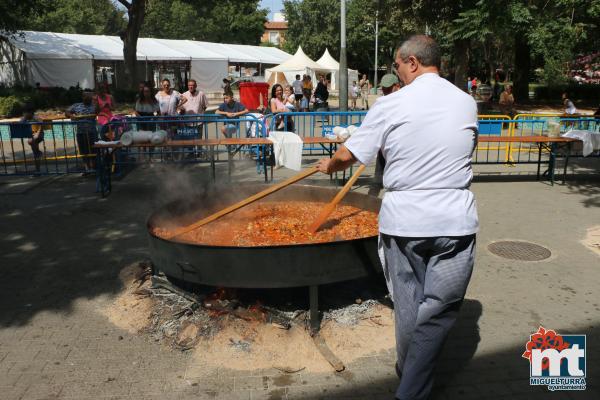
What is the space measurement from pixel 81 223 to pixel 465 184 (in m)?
6.25

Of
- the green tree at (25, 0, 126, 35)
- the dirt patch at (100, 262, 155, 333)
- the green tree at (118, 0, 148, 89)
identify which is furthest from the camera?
the green tree at (25, 0, 126, 35)

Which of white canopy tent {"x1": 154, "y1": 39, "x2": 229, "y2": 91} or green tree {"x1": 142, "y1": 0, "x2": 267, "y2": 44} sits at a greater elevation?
green tree {"x1": 142, "y1": 0, "x2": 267, "y2": 44}

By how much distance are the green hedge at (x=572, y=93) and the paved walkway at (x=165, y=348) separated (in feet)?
90.7

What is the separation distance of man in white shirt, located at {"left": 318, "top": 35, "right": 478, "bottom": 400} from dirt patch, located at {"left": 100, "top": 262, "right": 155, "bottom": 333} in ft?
8.40

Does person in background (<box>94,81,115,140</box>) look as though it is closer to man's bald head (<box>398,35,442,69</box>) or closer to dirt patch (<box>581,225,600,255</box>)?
dirt patch (<box>581,225,600,255</box>)

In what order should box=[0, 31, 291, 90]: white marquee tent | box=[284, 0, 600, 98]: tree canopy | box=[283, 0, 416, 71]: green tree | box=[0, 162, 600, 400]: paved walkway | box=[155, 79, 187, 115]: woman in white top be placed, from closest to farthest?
box=[0, 162, 600, 400]: paved walkway, box=[155, 79, 187, 115]: woman in white top, box=[284, 0, 600, 98]: tree canopy, box=[0, 31, 291, 90]: white marquee tent, box=[283, 0, 416, 71]: green tree

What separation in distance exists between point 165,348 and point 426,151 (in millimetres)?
2675

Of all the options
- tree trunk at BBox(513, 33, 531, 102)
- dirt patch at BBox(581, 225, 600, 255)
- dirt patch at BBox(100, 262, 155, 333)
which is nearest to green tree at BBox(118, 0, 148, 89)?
tree trunk at BBox(513, 33, 531, 102)

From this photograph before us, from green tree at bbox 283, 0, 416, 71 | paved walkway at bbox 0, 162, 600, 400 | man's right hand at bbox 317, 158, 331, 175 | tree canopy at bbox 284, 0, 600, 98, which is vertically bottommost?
paved walkway at bbox 0, 162, 600, 400

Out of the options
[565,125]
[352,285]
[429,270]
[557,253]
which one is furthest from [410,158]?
[565,125]

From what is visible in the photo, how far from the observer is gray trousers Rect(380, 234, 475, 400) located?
9.26 feet

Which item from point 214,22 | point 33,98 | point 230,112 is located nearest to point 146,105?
point 230,112

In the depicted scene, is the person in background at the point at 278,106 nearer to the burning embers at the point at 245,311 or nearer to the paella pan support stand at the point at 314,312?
the burning embers at the point at 245,311

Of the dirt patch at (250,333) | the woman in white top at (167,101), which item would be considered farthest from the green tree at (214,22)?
the dirt patch at (250,333)
